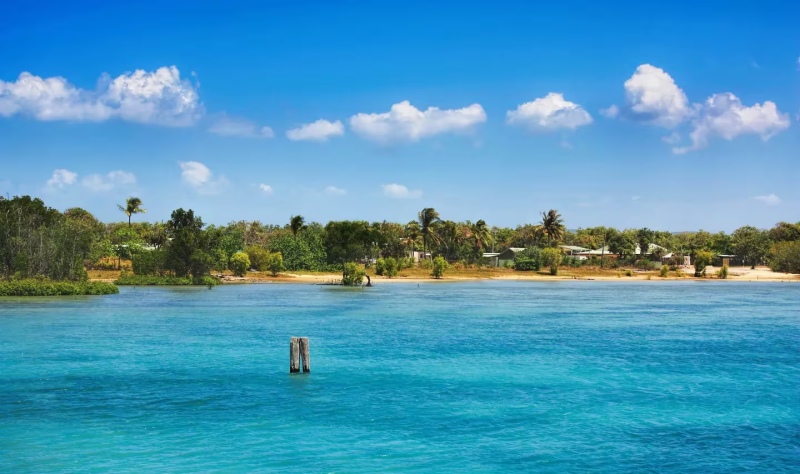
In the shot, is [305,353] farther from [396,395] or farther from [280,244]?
[280,244]

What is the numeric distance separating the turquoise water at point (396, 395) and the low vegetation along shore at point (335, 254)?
24.0m

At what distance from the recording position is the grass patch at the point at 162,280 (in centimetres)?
10150

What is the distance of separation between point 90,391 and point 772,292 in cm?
10042

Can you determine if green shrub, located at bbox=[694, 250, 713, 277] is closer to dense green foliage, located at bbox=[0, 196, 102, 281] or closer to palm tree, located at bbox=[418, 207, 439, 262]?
palm tree, located at bbox=[418, 207, 439, 262]

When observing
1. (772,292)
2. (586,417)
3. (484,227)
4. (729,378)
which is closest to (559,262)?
(484,227)

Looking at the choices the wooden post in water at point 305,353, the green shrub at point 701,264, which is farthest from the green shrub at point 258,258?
the wooden post in water at point 305,353

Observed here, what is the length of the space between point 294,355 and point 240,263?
8606 centimetres

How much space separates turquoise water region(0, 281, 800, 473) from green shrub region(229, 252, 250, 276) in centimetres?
5608

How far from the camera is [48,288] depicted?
259 feet

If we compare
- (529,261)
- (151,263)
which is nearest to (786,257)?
(529,261)

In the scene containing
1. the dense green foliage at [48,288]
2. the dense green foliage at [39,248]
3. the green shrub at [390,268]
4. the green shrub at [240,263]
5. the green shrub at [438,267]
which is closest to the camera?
the dense green foliage at [48,288]

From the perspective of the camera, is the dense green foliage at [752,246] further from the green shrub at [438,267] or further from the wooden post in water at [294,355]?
the wooden post in water at [294,355]

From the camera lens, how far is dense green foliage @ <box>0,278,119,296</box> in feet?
254

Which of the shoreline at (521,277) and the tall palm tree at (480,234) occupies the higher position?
the tall palm tree at (480,234)
